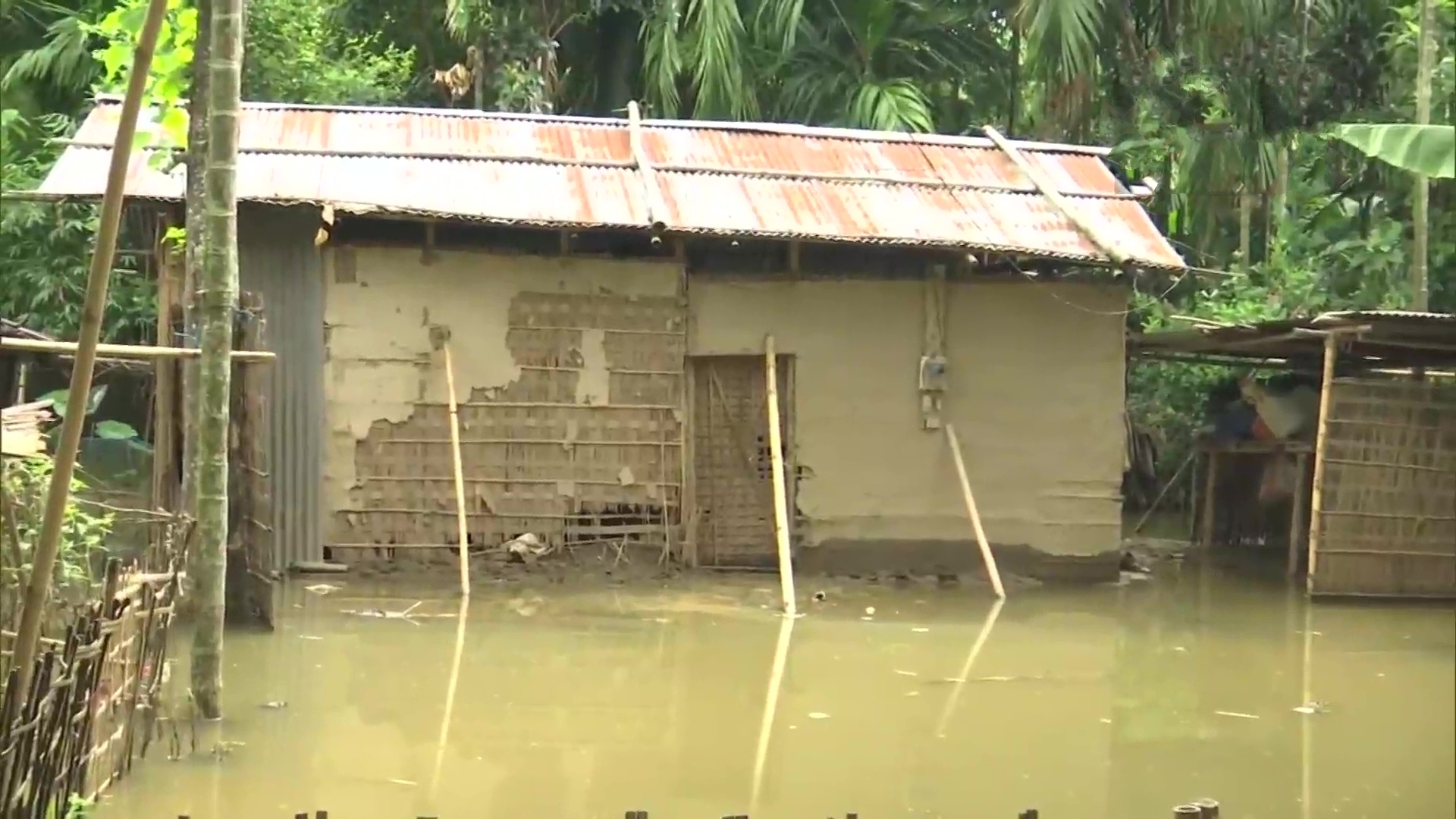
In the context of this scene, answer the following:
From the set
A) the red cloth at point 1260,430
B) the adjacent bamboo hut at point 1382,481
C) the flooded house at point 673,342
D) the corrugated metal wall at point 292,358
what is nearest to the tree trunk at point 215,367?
the flooded house at point 673,342

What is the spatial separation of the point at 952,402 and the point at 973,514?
913mm

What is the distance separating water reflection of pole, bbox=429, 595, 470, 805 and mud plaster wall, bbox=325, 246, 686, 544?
3.87 ft

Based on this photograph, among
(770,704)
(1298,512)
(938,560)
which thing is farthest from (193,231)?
(1298,512)

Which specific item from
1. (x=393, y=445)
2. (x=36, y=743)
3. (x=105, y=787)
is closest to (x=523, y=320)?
(x=393, y=445)

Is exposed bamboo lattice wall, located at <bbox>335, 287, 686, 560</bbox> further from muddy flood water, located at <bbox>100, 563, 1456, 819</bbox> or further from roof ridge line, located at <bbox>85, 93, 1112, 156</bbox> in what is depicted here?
roof ridge line, located at <bbox>85, 93, 1112, 156</bbox>

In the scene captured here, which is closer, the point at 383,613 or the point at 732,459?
the point at 383,613

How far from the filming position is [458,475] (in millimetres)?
9344

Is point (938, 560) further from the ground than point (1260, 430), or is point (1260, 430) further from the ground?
point (1260, 430)

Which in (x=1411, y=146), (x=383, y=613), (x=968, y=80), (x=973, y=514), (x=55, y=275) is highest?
(x=968, y=80)

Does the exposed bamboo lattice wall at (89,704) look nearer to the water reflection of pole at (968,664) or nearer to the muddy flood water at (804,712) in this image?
the muddy flood water at (804,712)

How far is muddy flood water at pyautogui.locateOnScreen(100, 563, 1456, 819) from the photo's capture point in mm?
4809

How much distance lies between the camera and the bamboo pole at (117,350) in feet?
11.9

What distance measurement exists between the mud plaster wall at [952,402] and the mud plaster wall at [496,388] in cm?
53

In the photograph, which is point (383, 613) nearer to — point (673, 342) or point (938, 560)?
point (673, 342)
